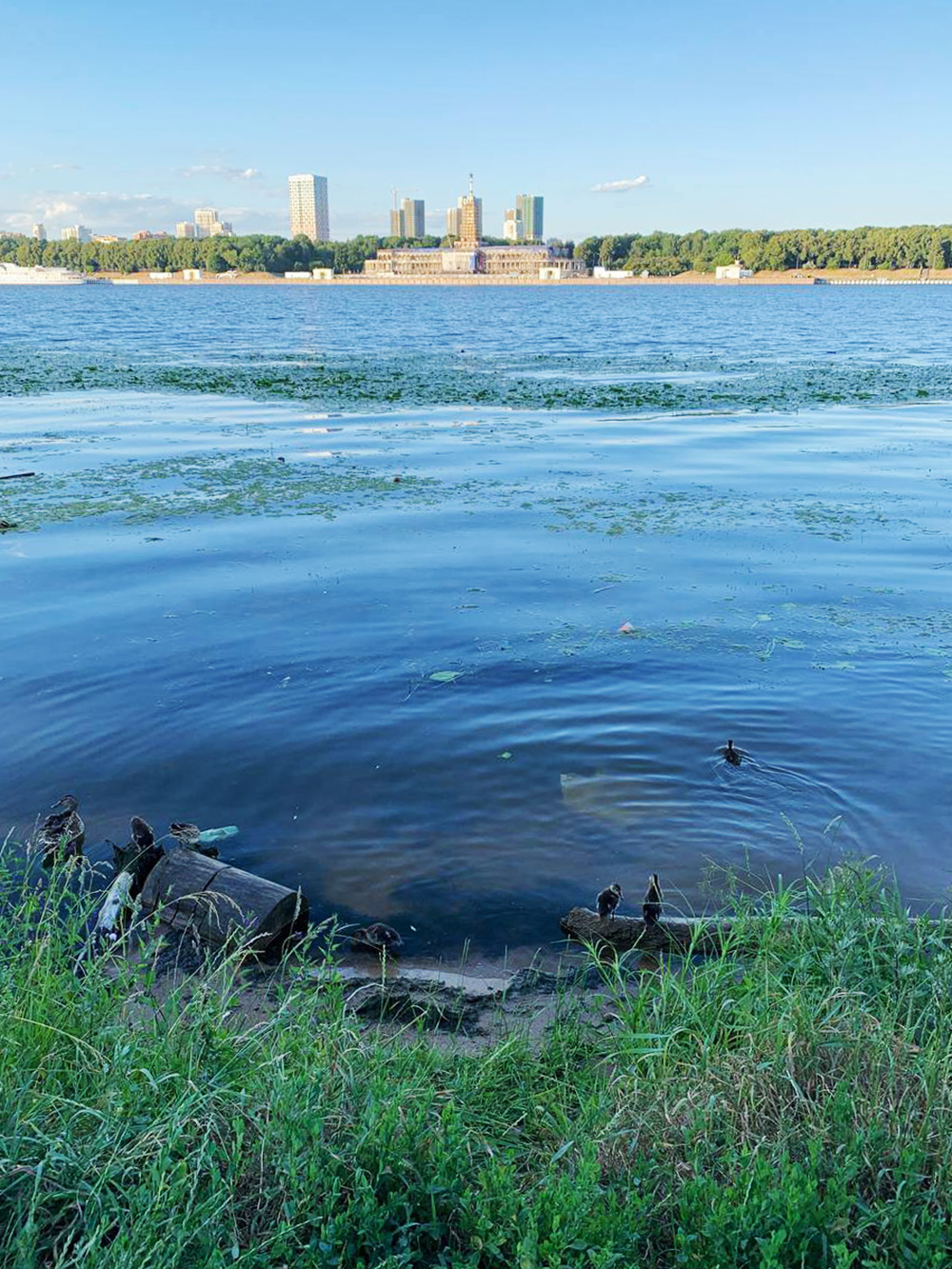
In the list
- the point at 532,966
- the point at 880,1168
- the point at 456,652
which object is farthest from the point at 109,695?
the point at 880,1168

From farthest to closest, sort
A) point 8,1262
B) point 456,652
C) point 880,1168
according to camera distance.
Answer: point 456,652, point 880,1168, point 8,1262

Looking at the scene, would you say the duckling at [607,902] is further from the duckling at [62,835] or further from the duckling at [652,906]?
the duckling at [62,835]

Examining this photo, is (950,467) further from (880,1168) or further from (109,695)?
(880,1168)

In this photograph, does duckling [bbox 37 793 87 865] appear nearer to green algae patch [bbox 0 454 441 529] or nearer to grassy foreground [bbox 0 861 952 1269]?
grassy foreground [bbox 0 861 952 1269]

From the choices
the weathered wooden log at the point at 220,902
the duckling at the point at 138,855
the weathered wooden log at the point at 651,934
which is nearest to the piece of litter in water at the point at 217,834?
the duckling at the point at 138,855

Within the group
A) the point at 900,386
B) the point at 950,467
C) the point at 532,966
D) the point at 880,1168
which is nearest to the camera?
the point at 880,1168

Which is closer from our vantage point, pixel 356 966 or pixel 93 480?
pixel 356 966

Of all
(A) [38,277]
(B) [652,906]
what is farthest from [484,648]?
(A) [38,277]

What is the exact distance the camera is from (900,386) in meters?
30.4

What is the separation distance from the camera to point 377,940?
537cm

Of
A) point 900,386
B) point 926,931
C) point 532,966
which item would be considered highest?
point 900,386

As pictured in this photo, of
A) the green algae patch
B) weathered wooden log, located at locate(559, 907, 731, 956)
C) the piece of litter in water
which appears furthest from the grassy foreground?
the green algae patch

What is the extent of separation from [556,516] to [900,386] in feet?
65.2

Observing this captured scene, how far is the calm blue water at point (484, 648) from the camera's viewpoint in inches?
255
